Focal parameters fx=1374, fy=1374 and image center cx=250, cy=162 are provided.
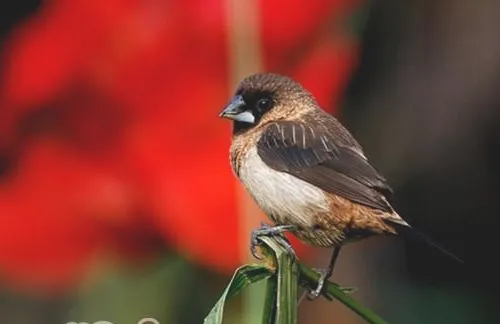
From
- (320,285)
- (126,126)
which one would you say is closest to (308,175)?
(320,285)

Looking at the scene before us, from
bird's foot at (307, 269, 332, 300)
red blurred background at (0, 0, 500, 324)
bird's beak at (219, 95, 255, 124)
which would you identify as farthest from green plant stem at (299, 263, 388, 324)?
red blurred background at (0, 0, 500, 324)

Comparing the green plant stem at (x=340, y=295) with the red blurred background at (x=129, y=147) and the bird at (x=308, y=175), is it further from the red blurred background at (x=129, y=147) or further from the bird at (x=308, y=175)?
the red blurred background at (x=129, y=147)

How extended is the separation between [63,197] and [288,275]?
0.60 m

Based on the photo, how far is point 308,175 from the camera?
24.3 inches

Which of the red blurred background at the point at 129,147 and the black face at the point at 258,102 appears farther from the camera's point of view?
the red blurred background at the point at 129,147

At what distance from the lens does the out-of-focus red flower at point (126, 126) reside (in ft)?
3.33

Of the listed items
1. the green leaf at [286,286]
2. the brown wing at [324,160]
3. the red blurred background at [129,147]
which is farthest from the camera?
the red blurred background at [129,147]

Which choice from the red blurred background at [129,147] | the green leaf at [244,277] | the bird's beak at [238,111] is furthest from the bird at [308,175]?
the red blurred background at [129,147]

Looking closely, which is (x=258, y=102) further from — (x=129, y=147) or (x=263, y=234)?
(x=129, y=147)

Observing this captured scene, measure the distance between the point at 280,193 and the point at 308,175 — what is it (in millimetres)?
17

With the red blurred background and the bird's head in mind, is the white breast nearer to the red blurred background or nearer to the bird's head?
the bird's head

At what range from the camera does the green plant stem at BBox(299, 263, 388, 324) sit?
17.7 inches

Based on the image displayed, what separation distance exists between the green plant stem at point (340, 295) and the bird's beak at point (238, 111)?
127 millimetres

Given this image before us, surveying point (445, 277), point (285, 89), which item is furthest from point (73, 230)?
point (285, 89)
